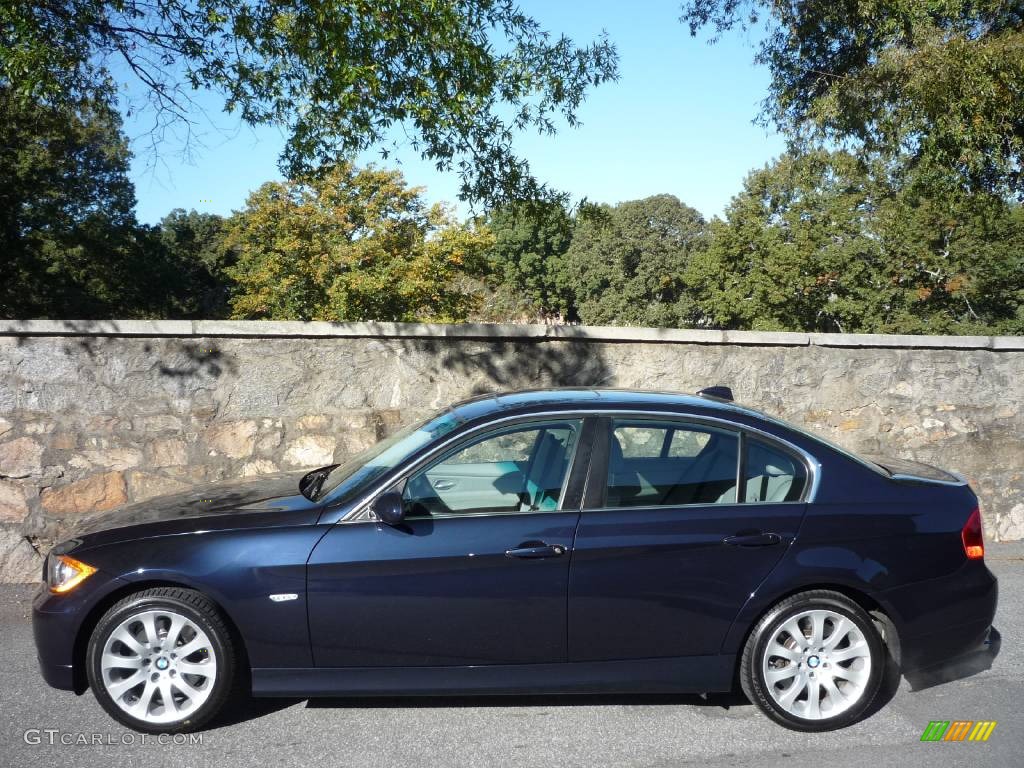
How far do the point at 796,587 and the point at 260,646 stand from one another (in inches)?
93.6

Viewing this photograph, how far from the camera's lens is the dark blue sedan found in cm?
378

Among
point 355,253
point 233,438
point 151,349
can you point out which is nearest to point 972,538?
point 233,438

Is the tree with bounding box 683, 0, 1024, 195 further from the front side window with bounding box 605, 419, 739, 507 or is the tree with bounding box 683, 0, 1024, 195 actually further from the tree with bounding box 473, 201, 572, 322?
the tree with bounding box 473, 201, 572, 322

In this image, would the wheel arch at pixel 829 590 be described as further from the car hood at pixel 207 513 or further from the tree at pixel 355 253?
the tree at pixel 355 253

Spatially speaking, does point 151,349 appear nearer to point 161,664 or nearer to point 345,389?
point 345,389

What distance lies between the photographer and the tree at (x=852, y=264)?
37031mm

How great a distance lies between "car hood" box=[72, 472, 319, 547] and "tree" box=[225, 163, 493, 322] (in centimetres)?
2881

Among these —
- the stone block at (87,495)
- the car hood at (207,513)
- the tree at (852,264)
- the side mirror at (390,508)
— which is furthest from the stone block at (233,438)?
the tree at (852,264)

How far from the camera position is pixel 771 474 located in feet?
13.6

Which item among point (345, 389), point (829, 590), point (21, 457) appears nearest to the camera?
point (829, 590)

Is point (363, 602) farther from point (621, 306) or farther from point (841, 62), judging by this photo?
point (621, 306)

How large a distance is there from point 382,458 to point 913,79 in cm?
750

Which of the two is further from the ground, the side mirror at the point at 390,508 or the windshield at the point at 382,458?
the windshield at the point at 382,458

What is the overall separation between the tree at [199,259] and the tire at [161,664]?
3646cm
